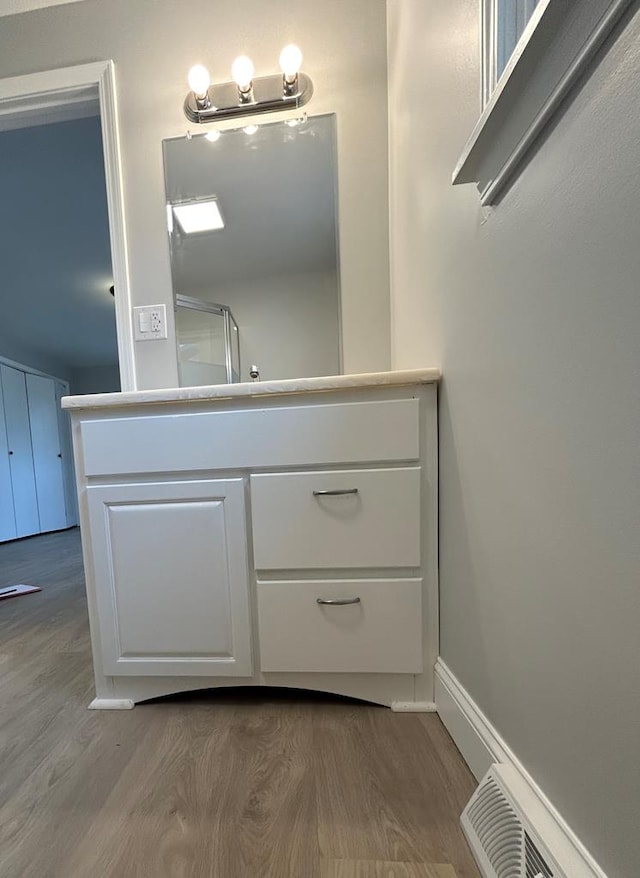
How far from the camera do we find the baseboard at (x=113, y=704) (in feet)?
3.36

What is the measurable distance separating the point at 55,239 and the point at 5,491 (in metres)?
2.61

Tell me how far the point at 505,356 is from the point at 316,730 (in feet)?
3.06

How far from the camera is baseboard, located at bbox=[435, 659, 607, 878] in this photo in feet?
1.45

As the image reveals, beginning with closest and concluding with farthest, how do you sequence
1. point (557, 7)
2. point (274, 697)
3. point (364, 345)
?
1. point (557, 7)
2. point (274, 697)
3. point (364, 345)

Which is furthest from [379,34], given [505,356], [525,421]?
[525,421]

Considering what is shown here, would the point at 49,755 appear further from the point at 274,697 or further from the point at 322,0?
the point at 322,0

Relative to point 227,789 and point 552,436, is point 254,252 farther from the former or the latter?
point 227,789

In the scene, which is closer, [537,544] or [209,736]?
[537,544]

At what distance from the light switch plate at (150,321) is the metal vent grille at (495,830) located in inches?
62.2

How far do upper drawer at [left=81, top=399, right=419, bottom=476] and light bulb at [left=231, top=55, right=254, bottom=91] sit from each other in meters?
Answer: 1.24

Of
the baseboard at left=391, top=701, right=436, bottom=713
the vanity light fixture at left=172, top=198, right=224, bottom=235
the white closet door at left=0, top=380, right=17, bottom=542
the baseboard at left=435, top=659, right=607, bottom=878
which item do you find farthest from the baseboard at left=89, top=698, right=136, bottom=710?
the white closet door at left=0, top=380, right=17, bottom=542

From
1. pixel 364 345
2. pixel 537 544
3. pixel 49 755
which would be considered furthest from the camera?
pixel 364 345

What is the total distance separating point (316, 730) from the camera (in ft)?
2.95

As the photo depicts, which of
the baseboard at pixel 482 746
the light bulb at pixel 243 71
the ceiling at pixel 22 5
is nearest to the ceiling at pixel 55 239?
the ceiling at pixel 22 5
